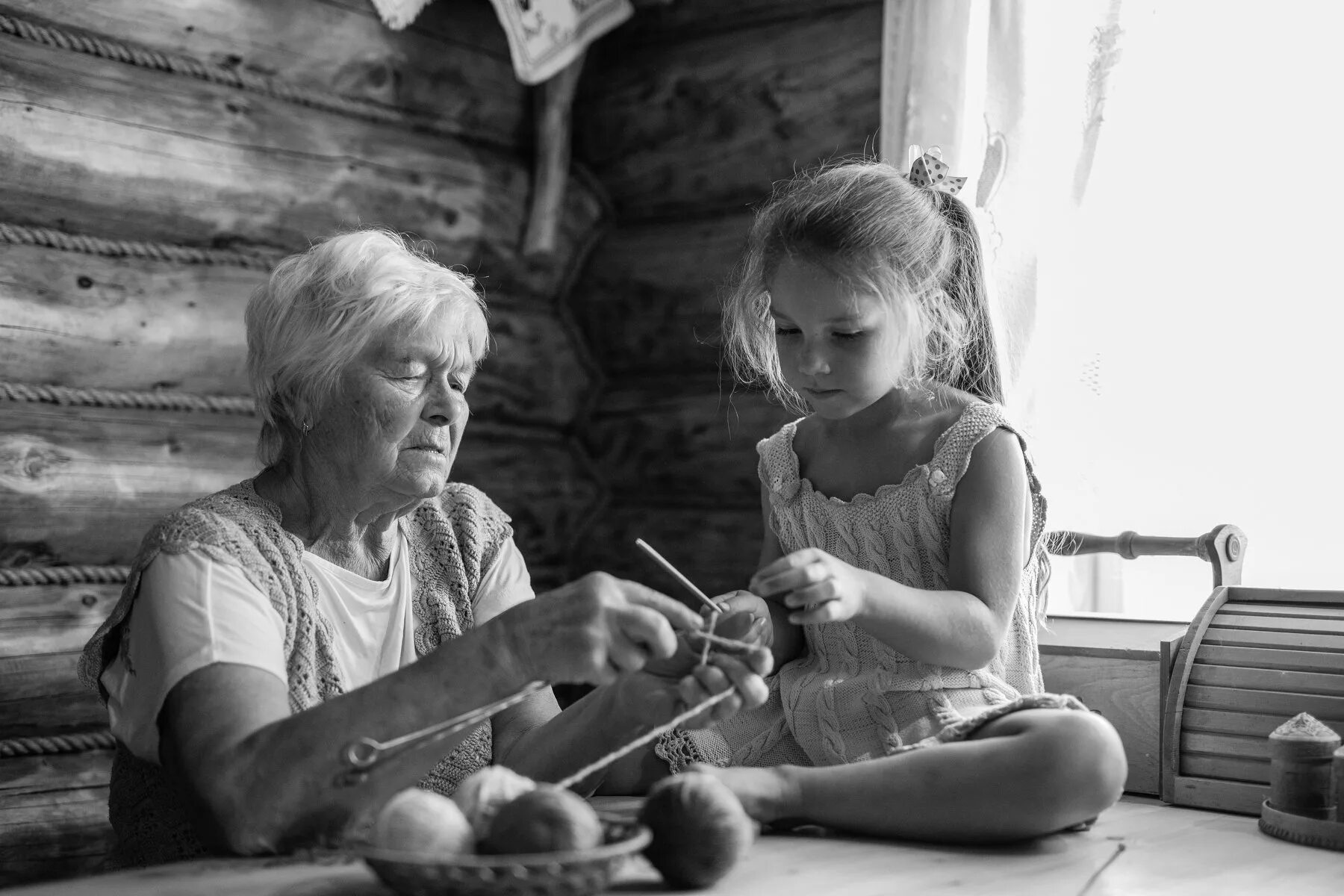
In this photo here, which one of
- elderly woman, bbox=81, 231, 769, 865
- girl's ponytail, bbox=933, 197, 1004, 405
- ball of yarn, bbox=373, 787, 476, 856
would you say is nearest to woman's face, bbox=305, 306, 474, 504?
elderly woman, bbox=81, 231, 769, 865

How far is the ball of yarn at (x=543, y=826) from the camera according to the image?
3.42 feet

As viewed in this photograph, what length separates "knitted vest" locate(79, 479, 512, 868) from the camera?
62.3 inches

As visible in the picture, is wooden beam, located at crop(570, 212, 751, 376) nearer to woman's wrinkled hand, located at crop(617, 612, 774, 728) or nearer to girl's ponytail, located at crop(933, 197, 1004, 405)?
girl's ponytail, located at crop(933, 197, 1004, 405)

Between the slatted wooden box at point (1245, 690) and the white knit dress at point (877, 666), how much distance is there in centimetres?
29

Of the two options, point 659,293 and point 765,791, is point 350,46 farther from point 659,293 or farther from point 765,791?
point 765,791

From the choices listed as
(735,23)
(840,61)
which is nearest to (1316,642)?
(840,61)

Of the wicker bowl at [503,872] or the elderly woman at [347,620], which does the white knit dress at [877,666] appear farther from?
the wicker bowl at [503,872]

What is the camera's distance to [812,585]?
1.48 metres

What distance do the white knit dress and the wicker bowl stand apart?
793mm

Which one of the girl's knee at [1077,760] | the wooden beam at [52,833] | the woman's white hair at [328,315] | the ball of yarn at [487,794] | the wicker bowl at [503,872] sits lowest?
the wooden beam at [52,833]

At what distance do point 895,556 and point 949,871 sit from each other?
22.2 inches

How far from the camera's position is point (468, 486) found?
199 cm

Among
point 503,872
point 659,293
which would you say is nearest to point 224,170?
point 659,293

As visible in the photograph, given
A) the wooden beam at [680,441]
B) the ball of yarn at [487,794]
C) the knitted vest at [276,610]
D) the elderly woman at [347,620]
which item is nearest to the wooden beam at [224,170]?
the wooden beam at [680,441]
